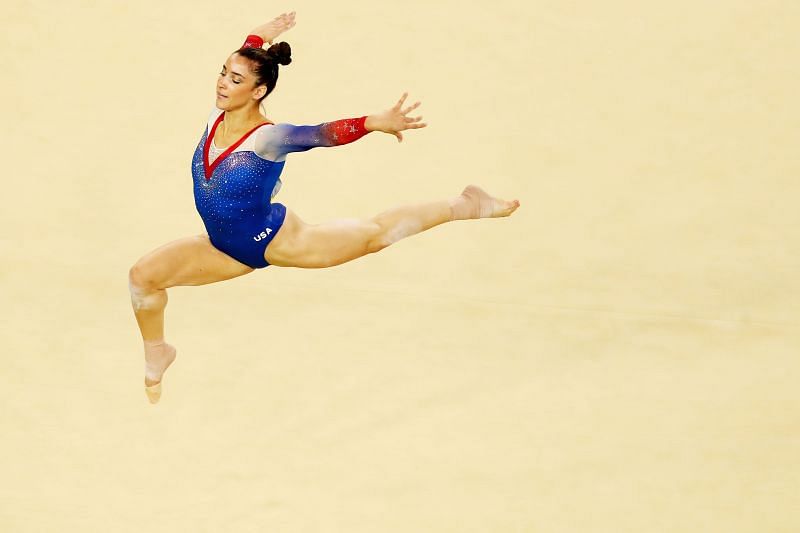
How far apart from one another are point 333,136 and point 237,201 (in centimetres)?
53

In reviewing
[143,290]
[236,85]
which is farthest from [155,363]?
[236,85]

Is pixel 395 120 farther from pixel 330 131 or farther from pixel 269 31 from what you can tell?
pixel 269 31

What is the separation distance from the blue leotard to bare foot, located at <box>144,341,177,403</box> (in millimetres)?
668

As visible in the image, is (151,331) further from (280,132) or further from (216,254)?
(280,132)

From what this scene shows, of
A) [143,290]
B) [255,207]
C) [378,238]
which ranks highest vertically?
[255,207]

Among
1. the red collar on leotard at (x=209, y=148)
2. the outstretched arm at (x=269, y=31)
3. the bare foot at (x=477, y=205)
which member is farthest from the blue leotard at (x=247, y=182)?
Result: the bare foot at (x=477, y=205)

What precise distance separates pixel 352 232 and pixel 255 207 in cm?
47

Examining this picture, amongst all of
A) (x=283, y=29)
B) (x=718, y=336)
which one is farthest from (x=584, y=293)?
(x=283, y=29)

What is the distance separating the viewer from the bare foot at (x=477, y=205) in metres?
7.79

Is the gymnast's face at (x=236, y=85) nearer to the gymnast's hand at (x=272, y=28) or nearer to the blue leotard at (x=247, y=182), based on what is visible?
the blue leotard at (x=247, y=182)

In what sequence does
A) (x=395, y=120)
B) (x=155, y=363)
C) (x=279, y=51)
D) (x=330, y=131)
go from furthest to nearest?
(x=155, y=363) → (x=279, y=51) → (x=330, y=131) → (x=395, y=120)

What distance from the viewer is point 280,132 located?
7207mm

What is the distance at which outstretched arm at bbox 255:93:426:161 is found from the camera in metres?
6.96

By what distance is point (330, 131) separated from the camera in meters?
7.07
